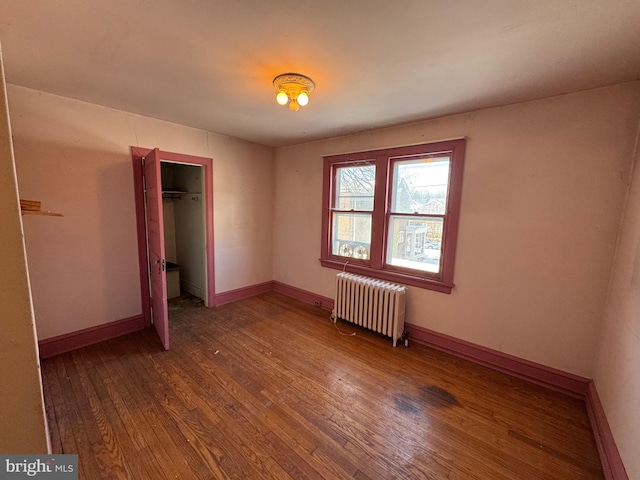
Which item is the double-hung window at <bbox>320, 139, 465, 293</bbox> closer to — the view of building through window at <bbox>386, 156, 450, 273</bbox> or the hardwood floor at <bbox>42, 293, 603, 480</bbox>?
the view of building through window at <bbox>386, 156, 450, 273</bbox>

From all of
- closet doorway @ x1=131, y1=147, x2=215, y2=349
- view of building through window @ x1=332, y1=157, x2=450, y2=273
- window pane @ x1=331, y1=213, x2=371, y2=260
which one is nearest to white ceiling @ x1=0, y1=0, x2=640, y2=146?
view of building through window @ x1=332, y1=157, x2=450, y2=273

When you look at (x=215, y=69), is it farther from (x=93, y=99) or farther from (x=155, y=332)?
(x=155, y=332)

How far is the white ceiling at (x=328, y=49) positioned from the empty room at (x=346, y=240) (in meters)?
0.02

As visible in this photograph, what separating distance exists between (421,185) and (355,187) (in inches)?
35.0

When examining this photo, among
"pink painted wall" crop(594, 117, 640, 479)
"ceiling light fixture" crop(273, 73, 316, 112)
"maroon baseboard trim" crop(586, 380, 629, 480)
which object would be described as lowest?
"maroon baseboard trim" crop(586, 380, 629, 480)

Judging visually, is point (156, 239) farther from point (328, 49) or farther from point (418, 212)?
point (418, 212)

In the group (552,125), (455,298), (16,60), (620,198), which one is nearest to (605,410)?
(455,298)

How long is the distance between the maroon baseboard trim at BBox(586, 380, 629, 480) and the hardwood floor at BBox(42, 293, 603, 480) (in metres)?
0.05

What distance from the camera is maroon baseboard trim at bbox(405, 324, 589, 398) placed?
2.14 metres

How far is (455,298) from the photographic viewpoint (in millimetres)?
2689

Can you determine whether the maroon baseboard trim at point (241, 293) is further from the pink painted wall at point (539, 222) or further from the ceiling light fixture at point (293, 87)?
the ceiling light fixture at point (293, 87)

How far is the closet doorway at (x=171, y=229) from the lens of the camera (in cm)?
261

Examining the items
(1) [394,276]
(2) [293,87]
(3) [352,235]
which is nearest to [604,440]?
(1) [394,276]

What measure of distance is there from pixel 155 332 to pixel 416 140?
12.2ft
